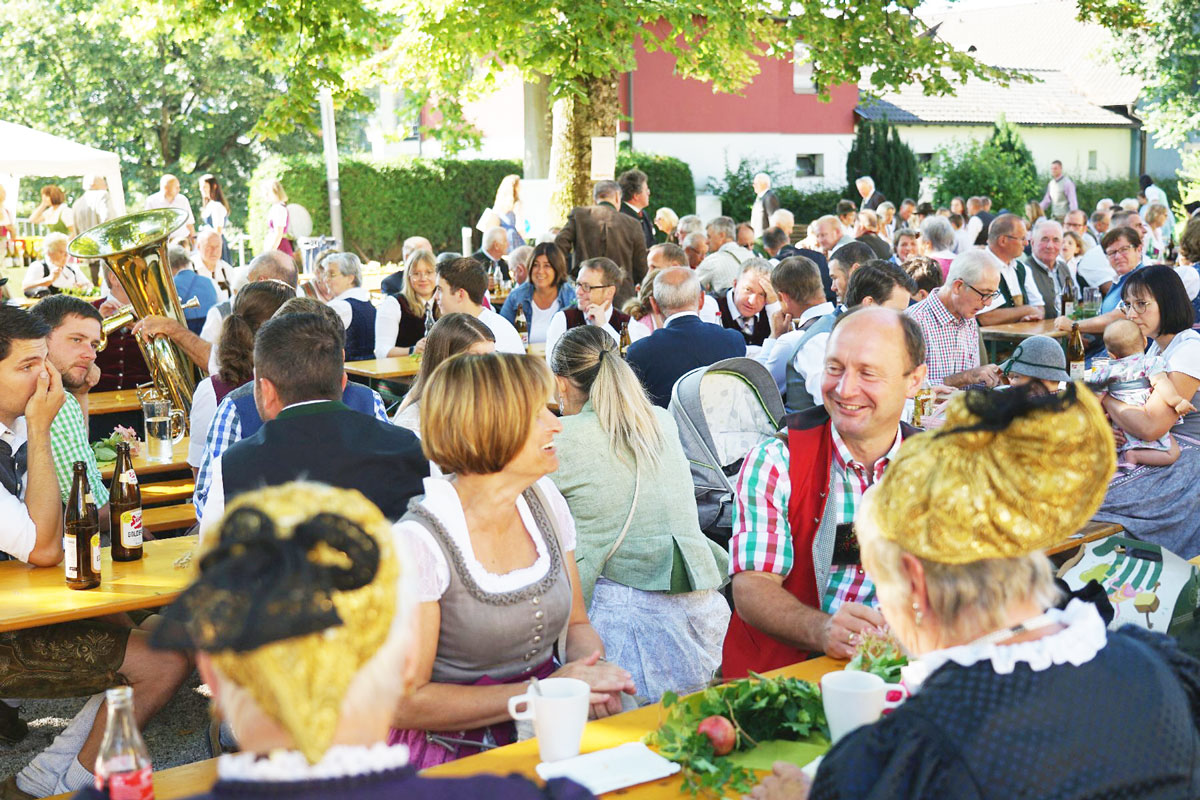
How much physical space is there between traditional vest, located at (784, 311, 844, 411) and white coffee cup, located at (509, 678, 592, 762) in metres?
3.88

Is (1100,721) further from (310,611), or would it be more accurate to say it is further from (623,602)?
(623,602)

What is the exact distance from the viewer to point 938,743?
1.60 meters

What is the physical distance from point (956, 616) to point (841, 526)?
149 centimetres

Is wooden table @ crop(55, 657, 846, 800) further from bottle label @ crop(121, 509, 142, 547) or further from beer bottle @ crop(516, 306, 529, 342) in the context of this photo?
beer bottle @ crop(516, 306, 529, 342)

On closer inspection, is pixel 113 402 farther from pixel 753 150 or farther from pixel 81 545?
pixel 753 150

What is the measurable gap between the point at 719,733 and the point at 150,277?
527 centimetres

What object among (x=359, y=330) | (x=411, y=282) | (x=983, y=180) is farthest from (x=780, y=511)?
(x=983, y=180)

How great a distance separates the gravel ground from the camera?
4328 millimetres

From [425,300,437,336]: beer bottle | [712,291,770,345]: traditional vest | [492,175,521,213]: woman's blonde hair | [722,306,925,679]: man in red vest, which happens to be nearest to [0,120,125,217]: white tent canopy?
[492,175,521,213]: woman's blonde hair

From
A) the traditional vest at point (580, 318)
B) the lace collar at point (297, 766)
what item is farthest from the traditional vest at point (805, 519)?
the traditional vest at point (580, 318)

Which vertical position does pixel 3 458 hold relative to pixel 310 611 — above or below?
below

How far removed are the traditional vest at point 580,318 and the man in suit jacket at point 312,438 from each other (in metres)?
4.19

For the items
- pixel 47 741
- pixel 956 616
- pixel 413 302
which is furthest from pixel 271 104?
pixel 956 616

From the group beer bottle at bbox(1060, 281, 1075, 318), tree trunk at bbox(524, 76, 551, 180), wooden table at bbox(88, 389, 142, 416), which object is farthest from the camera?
tree trunk at bbox(524, 76, 551, 180)
